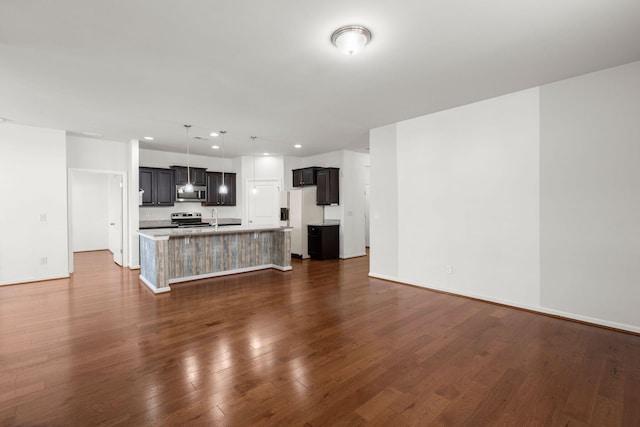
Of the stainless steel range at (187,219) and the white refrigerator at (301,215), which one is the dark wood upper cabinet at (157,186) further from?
the white refrigerator at (301,215)

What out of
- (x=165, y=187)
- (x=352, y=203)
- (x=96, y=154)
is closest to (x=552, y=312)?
(x=352, y=203)

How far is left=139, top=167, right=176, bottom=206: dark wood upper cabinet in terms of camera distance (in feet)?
23.1

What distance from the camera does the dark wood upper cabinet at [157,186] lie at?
7055 millimetres

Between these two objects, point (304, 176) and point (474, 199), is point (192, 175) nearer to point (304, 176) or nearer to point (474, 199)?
point (304, 176)

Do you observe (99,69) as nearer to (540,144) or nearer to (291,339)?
(291,339)

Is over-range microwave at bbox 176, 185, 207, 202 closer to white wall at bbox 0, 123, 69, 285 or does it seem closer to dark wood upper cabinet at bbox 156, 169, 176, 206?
dark wood upper cabinet at bbox 156, 169, 176, 206

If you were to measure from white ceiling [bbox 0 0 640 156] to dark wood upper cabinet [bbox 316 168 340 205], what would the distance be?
294cm

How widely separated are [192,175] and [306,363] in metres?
6.55

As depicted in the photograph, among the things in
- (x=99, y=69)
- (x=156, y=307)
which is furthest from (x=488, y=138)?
(x=156, y=307)

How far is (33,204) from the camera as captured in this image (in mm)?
5336

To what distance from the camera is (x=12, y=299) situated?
434 centimetres

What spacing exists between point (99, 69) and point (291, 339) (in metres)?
3.44

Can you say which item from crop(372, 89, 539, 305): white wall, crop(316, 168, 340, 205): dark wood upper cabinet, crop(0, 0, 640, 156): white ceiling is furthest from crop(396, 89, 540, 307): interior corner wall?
crop(316, 168, 340, 205): dark wood upper cabinet

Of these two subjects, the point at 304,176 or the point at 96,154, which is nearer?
the point at 96,154
